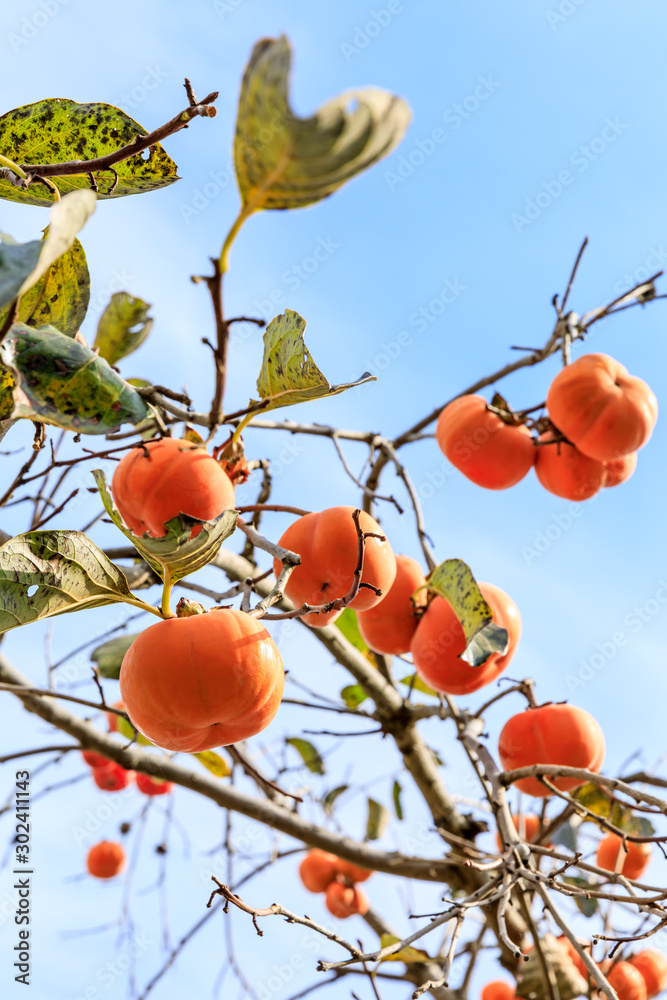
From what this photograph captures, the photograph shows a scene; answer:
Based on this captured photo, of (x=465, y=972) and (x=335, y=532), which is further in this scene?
(x=465, y=972)

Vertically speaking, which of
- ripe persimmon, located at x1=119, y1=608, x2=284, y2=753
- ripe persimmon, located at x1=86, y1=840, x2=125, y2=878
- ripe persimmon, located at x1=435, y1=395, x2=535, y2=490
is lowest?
ripe persimmon, located at x1=119, y1=608, x2=284, y2=753

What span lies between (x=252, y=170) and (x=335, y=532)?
Answer: 66cm

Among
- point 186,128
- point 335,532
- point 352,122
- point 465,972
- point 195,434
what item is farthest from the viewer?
point 465,972

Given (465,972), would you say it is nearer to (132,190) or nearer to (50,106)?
(132,190)

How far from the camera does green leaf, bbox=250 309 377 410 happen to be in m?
1.04

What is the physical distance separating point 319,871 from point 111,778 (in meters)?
0.81

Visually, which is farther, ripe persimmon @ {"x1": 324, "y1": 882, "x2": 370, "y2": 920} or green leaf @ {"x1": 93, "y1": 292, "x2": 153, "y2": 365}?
ripe persimmon @ {"x1": 324, "y1": 882, "x2": 370, "y2": 920}

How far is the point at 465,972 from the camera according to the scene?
A: 2027mm

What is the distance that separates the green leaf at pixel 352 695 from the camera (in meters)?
2.32

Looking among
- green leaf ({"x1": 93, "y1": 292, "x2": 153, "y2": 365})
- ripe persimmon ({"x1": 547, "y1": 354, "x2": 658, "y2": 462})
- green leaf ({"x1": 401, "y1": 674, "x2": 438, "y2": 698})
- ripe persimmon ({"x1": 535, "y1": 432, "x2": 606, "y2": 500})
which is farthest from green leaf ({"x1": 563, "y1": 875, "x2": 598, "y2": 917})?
green leaf ({"x1": 93, "y1": 292, "x2": 153, "y2": 365})

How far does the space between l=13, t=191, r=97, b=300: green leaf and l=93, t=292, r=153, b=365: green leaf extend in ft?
3.31

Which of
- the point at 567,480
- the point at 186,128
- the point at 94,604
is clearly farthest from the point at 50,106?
the point at 567,480

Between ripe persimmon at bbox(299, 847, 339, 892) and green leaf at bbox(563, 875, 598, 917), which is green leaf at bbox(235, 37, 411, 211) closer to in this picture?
green leaf at bbox(563, 875, 598, 917)

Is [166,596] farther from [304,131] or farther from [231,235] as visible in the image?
[304,131]
